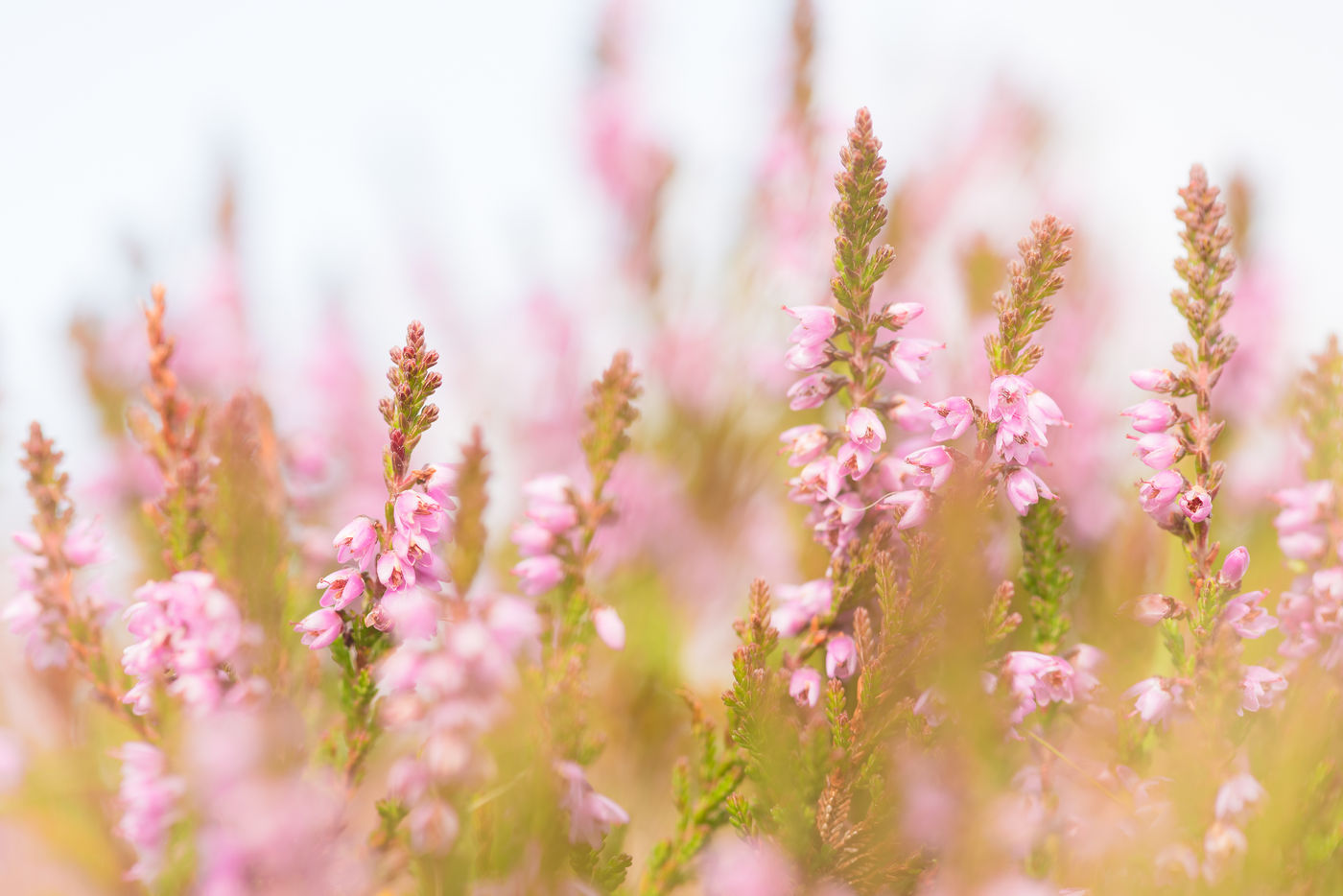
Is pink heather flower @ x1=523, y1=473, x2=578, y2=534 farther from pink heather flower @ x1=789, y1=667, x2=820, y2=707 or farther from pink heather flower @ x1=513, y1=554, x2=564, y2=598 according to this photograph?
pink heather flower @ x1=789, y1=667, x2=820, y2=707

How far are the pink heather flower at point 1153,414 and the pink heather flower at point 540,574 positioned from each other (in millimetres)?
1034

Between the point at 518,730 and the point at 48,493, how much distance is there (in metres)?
1.02

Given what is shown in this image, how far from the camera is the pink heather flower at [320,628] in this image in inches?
49.3

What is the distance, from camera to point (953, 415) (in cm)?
128

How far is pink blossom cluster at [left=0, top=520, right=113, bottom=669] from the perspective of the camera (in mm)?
1594

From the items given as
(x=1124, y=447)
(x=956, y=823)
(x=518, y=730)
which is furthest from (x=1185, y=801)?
(x=1124, y=447)

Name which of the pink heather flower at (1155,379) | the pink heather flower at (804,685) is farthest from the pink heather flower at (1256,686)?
the pink heather flower at (804,685)

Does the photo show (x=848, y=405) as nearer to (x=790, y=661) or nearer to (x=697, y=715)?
(x=790, y=661)

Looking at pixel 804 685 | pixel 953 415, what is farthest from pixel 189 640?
pixel 953 415

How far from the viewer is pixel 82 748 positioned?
6.03 feet

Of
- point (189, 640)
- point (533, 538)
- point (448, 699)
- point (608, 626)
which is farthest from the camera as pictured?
point (533, 538)

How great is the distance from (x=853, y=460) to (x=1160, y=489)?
48 cm

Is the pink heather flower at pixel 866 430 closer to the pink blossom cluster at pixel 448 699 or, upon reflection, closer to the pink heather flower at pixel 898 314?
the pink heather flower at pixel 898 314

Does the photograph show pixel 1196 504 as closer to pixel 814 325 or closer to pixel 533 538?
pixel 814 325
